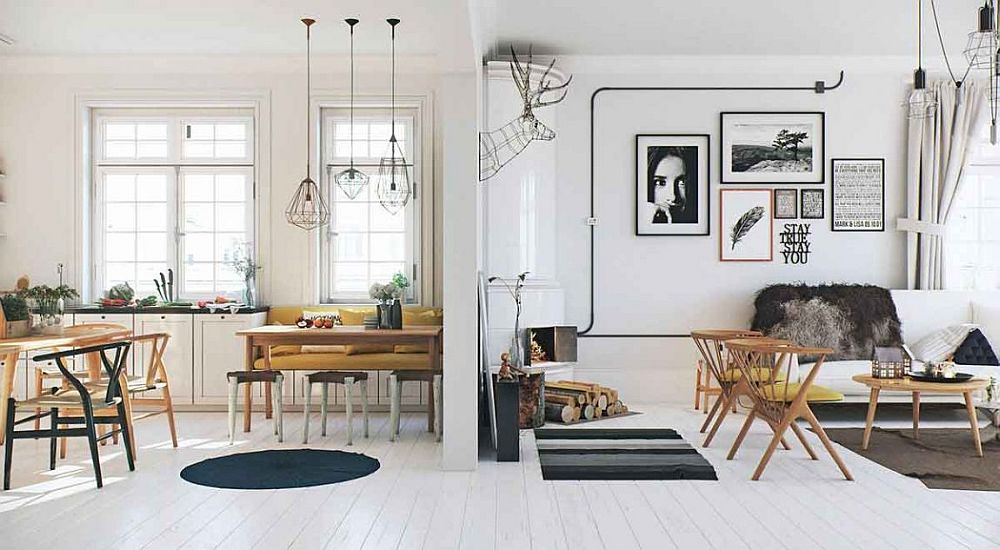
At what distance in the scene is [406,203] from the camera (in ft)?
28.0

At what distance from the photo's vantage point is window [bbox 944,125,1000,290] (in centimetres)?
871

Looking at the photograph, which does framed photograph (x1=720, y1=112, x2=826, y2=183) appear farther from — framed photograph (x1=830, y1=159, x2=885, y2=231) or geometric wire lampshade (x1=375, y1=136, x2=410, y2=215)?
geometric wire lampshade (x1=375, y1=136, x2=410, y2=215)

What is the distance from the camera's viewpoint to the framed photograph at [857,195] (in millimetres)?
8625

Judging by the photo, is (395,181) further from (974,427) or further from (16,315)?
(974,427)

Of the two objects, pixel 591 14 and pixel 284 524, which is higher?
pixel 591 14

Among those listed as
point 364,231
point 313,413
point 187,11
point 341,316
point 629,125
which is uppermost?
point 187,11

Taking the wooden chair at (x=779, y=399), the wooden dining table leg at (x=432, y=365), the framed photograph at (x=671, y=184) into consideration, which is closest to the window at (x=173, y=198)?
the wooden dining table leg at (x=432, y=365)

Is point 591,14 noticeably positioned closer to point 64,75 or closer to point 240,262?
point 240,262

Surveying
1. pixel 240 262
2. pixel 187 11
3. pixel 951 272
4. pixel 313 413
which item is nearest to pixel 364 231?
pixel 240 262

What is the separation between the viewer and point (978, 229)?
28.7 ft

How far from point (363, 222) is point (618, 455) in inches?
142

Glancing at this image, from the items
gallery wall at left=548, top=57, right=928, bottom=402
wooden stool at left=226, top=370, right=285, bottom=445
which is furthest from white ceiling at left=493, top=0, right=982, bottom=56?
wooden stool at left=226, top=370, right=285, bottom=445

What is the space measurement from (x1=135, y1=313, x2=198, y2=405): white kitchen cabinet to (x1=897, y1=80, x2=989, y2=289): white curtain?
624cm

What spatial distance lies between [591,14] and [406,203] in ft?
7.71
